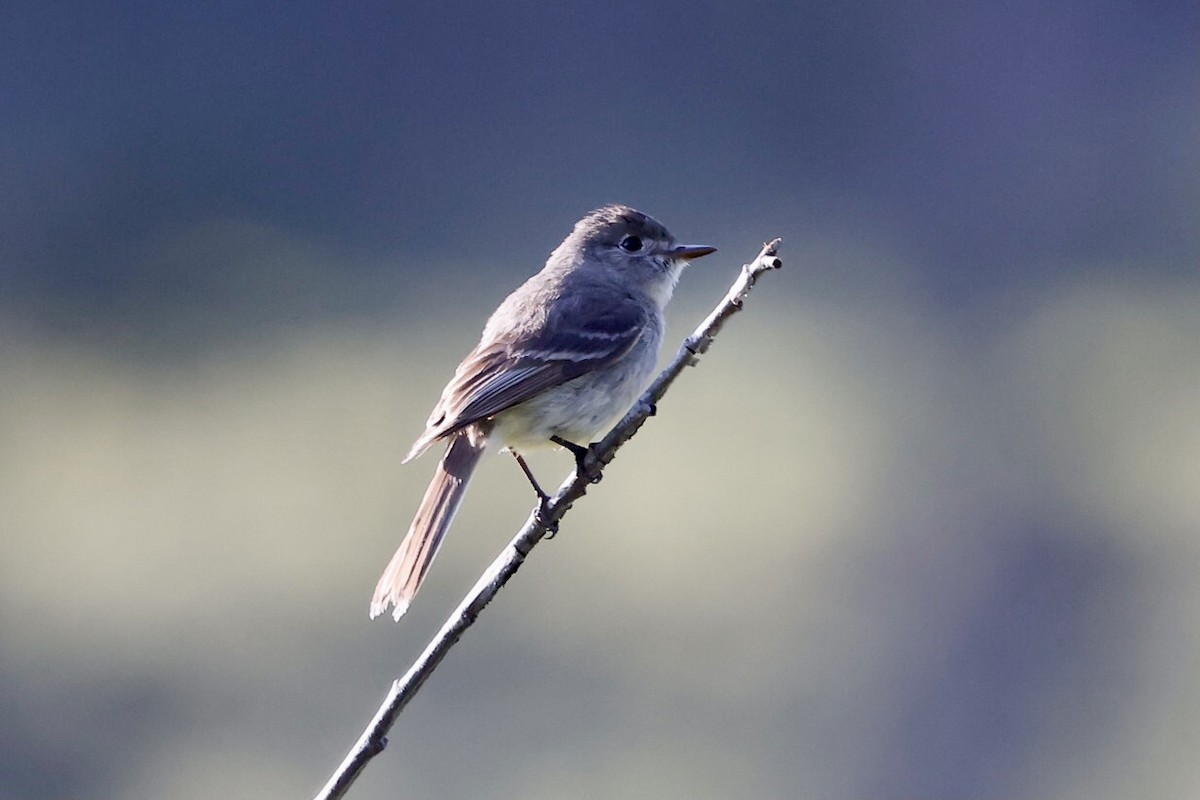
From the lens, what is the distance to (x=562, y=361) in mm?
4293

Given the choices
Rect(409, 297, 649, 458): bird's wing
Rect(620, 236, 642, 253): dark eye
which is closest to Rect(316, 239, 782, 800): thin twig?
Rect(409, 297, 649, 458): bird's wing

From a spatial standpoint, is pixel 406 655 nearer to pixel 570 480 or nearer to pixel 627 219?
pixel 627 219

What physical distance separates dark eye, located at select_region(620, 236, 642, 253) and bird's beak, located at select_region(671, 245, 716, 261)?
0.14m

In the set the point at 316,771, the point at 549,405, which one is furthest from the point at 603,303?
the point at 316,771

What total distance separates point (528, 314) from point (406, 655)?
518 cm

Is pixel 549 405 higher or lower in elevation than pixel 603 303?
lower

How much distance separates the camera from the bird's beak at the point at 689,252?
4617 millimetres

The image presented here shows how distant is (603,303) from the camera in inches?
181

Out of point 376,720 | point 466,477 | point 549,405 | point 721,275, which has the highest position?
point 721,275

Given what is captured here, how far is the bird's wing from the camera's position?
13.3ft

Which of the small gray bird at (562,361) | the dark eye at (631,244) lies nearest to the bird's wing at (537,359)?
the small gray bird at (562,361)

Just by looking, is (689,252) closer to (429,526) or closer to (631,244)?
(631,244)

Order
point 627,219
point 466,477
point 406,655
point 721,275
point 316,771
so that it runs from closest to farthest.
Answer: point 466,477, point 627,219, point 316,771, point 406,655, point 721,275

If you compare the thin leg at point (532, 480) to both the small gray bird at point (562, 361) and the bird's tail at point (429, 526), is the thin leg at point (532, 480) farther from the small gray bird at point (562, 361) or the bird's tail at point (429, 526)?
the bird's tail at point (429, 526)
